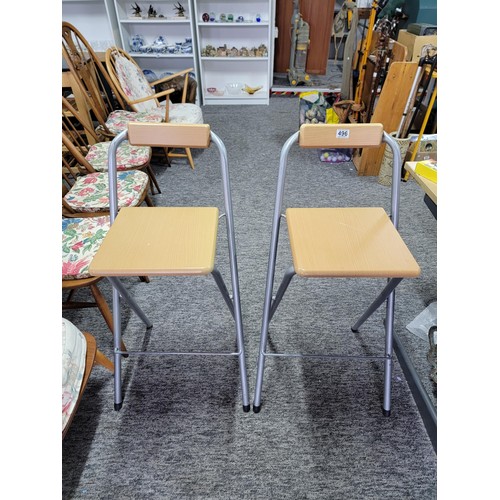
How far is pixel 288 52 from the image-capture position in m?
4.41

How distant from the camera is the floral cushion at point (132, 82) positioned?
2373 mm

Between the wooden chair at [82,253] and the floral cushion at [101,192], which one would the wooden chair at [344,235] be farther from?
the floral cushion at [101,192]

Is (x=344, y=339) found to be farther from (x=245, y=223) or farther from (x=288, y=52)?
(x=288, y=52)

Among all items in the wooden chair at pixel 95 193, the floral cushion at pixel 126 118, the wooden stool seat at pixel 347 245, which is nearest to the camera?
the wooden stool seat at pixel 347 245

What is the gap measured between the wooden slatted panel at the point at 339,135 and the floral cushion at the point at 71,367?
862 mm

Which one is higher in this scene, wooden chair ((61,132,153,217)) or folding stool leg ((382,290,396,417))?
wooden chair ((61,132,153,217))

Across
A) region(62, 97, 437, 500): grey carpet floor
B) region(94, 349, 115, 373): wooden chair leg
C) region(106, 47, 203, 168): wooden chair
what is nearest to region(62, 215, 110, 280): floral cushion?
region(94, 349, 115, 373): wooden chair leg

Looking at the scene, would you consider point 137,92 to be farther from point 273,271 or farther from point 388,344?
point 388,344

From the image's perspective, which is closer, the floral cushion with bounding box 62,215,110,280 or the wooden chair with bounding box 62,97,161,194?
the floral cushion with bounding box 62,215,110,280

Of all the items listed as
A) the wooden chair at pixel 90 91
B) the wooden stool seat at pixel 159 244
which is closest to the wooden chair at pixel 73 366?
the wooden stool seat at pixel 159 244

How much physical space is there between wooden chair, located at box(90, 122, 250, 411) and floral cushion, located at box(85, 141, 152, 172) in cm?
87

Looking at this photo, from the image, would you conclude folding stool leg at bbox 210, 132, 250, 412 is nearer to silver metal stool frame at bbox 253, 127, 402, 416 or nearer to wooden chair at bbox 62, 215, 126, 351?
silver metal stool frame at bbox 253, 127, 402, 416

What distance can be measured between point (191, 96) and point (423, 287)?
258 cm

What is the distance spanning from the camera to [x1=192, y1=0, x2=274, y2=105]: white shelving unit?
3508mm
